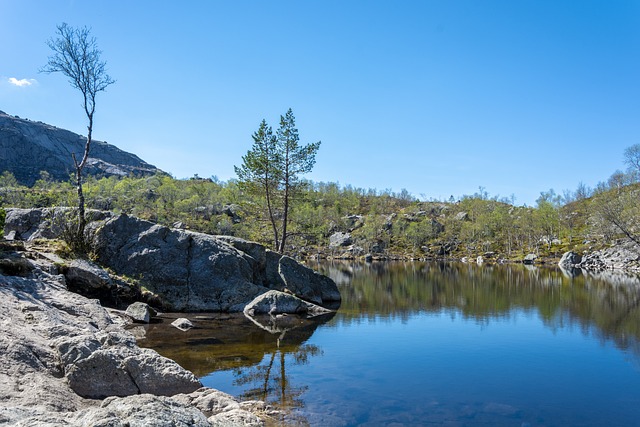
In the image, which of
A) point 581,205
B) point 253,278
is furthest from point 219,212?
point 581,205

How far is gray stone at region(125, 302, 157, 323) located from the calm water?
104 centimetres

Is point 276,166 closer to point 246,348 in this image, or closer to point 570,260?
point 246,348

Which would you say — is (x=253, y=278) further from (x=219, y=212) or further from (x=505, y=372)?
(x=219, y=212)

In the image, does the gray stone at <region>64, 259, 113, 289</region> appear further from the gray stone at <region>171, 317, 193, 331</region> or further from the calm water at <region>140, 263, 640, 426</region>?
the gray stone at <region>171, 317, 193, 331</region>

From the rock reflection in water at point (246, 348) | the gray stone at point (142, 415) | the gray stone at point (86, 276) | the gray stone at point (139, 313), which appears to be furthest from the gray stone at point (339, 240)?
the gray stone at point (142, 415)

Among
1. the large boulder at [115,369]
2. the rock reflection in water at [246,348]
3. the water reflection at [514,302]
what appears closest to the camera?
the large boulder at [115,369]

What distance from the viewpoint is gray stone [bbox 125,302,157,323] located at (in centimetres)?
2488

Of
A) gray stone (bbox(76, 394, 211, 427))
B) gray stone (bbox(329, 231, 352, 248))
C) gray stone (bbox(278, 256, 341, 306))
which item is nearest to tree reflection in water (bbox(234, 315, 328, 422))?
gray stone (bbox(76, 394, 211, 427))

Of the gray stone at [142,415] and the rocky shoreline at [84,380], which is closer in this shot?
the gray stone at [142,415]

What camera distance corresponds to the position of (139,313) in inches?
989

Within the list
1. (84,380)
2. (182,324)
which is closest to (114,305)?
(182,324)

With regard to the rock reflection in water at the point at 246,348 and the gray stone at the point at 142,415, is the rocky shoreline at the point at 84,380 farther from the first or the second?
the rock reflection in water at the point at 246,348

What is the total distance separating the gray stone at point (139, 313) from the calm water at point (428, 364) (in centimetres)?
104

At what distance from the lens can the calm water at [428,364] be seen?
576 inches
